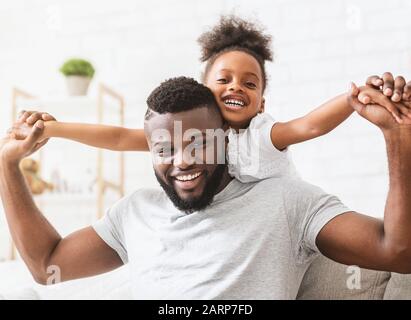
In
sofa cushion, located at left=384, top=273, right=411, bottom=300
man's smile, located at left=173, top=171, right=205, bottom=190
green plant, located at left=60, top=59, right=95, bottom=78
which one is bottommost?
sofa cushion, located at left=384, top=273, right=411, bottom=300

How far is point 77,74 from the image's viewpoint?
2.46m

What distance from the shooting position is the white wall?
7.29 ft

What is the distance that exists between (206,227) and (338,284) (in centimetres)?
27

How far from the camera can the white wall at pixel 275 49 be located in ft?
7.29

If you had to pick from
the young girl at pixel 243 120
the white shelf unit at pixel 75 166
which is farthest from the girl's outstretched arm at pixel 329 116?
the white shelf unit at pixel 75 166

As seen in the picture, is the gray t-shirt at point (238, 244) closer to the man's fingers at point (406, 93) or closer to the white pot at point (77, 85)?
the man's fingers at point (406, 93)

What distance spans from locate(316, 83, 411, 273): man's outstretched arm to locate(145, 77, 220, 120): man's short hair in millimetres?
292

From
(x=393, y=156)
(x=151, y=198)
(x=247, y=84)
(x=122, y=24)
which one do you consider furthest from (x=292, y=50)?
(x=393, y=156)

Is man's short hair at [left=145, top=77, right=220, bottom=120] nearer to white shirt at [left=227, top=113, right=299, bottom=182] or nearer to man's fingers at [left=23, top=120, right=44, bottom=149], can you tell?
white shirt at [left=227, top=113, right=299, bottom=182]

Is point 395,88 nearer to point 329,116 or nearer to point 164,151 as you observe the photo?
point 329,116

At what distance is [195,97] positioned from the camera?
107cm

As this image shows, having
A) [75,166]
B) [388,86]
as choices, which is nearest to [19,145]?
[388,86]

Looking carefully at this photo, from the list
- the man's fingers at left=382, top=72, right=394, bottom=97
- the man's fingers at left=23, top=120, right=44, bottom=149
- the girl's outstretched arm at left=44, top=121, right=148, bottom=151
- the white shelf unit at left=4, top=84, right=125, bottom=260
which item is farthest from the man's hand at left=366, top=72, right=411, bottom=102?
the white shelf unit at left=4, top=84, right=125, bottom=260

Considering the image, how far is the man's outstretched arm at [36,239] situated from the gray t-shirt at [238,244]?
115 mm
